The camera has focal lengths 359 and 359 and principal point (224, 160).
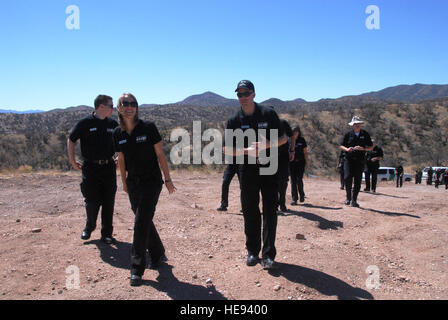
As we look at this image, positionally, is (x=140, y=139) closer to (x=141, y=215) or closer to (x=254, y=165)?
(x=141, y=215)

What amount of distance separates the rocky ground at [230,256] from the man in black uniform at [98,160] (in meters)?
0.38

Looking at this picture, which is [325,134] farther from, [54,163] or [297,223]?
[297,223]

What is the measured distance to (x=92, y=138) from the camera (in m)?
4.59

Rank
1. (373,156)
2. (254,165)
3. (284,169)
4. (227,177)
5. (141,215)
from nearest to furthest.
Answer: (141,215) < (254,165) < (284,169) < (227,177) < (373,156)

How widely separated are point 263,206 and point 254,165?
459 millimetres

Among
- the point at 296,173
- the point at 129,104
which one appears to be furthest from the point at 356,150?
the point at 129,104

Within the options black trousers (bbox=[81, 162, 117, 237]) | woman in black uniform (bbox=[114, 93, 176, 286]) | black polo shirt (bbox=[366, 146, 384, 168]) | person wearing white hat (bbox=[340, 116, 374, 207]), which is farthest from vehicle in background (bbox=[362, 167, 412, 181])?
woman in black uniform (bbox=[114, 93, 176, 286])

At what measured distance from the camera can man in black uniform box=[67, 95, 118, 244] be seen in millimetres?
4602

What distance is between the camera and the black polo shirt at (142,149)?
357 cm

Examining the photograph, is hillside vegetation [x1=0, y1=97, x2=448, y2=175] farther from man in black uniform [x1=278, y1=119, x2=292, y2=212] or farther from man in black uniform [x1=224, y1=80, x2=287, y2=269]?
man in black uniform [x1=224, y1=80, x2=287, y2=269]

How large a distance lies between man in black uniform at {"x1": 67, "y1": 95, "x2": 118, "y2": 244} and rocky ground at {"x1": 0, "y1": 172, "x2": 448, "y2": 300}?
1.26ft

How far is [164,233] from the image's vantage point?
533 centimetres

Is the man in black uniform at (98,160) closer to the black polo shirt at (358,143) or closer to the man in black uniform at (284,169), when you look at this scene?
the man in black uniform at (284,169)

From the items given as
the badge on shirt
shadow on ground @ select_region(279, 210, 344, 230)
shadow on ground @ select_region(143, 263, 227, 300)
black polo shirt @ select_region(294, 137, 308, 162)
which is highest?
the badge on shirt
